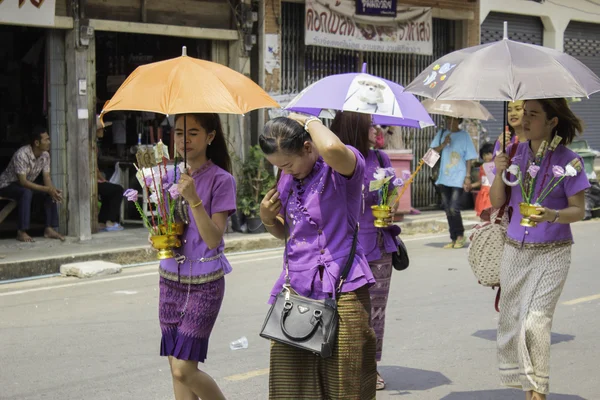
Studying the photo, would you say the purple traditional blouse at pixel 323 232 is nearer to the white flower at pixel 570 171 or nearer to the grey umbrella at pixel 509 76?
the grey umbrella at pixel 509 76

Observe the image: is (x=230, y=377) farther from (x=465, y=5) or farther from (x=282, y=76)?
(x=465, y=5)

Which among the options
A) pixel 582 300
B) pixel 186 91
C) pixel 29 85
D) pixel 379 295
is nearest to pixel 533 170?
pixel 379 295

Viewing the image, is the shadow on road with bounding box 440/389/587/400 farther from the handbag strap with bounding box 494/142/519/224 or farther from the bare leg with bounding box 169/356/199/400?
the bare leg with bounding box 169/356/199/400

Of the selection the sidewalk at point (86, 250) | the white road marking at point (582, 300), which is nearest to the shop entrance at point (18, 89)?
the sidewalk at point (86, 250)

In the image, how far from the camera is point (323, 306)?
3.65 metres

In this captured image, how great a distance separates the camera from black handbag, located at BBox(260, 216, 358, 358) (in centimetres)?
363

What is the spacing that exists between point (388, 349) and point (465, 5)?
11299 mm

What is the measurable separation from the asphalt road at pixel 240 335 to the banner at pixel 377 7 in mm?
6061

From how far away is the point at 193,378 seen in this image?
409 cm

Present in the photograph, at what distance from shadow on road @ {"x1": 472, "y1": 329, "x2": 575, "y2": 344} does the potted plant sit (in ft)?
18.8

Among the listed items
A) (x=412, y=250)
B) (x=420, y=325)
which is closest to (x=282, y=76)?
(x=412, y=250)

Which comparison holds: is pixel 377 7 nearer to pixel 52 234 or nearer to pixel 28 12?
pixel 28 12

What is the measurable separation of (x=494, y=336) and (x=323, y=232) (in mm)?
3679

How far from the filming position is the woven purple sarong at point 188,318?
4.07 m
